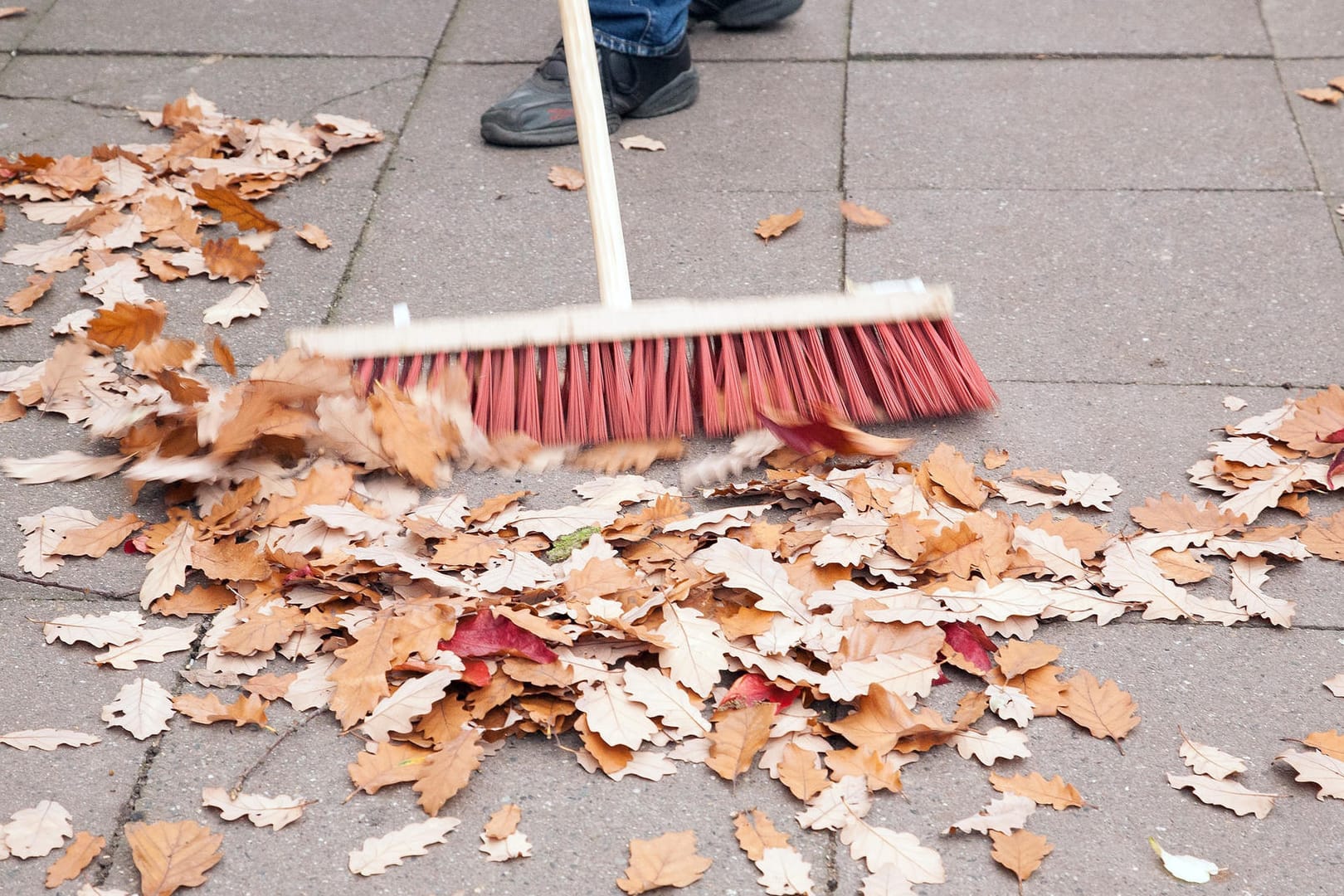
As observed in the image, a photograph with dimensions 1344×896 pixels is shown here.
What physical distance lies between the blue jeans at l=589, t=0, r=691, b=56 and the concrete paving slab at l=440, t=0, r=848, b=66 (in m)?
0.46

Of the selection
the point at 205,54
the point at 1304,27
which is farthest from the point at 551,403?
the point at 1304,27

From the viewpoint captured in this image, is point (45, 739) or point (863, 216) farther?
point (863, 216)

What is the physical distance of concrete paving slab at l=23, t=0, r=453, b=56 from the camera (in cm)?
398

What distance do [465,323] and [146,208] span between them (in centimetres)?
124

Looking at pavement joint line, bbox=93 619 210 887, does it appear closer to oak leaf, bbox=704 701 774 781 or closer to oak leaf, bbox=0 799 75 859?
oak leaf, bbox=0 799 75 859

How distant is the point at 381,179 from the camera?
339 centimetres

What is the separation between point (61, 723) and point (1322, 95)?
3587 millimetres

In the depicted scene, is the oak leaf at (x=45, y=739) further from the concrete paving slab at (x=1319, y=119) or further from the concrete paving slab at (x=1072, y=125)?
the concrete paving slab at (x=1319, y=119)

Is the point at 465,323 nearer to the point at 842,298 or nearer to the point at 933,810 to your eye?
the point at 842,298

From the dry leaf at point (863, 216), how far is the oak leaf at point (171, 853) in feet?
7.00

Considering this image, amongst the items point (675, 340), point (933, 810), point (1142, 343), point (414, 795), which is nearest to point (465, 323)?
point (675, 340)

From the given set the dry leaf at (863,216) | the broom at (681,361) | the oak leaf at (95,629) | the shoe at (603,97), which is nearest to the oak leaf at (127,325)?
the broom at (681,361)

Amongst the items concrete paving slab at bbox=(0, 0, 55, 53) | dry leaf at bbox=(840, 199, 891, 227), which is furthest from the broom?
concrete paving slab at bbox=(0, 0, 55, 53)

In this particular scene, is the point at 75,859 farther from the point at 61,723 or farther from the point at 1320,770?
the point at 1320,770
